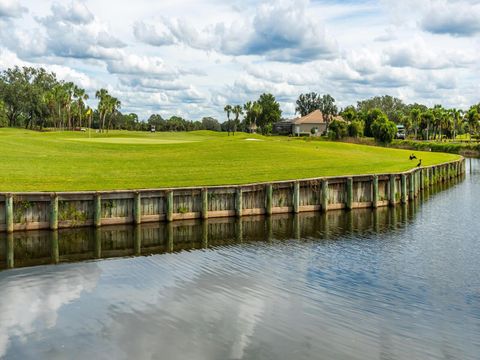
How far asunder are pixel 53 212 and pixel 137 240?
4.58 metres

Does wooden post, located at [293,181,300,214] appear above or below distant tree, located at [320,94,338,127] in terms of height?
below

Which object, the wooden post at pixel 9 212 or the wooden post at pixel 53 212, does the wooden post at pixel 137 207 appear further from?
the wooden post at pixel 9 212

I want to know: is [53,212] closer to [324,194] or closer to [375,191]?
[324,194]

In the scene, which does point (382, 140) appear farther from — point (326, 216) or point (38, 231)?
point (38, 231)

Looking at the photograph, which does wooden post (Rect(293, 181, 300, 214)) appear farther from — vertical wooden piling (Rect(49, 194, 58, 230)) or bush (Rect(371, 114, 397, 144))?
bush (Rect(371, 114, 397, 144))

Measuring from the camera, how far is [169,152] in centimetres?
5475

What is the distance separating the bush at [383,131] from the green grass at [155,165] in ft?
190

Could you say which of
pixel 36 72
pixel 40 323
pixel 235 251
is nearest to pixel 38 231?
pixel 235 251

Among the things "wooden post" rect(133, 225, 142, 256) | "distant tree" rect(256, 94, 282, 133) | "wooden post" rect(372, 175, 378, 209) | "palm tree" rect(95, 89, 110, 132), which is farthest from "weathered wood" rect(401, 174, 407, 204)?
"distant tree" rect(256, 94, 282, 133)

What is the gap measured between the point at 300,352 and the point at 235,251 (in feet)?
36.3

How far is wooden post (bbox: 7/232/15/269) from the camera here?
2233 centimetres

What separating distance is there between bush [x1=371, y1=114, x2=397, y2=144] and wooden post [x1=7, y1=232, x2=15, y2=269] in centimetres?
9694

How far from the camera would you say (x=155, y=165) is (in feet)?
140

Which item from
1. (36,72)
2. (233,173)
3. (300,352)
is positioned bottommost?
(300,352)
